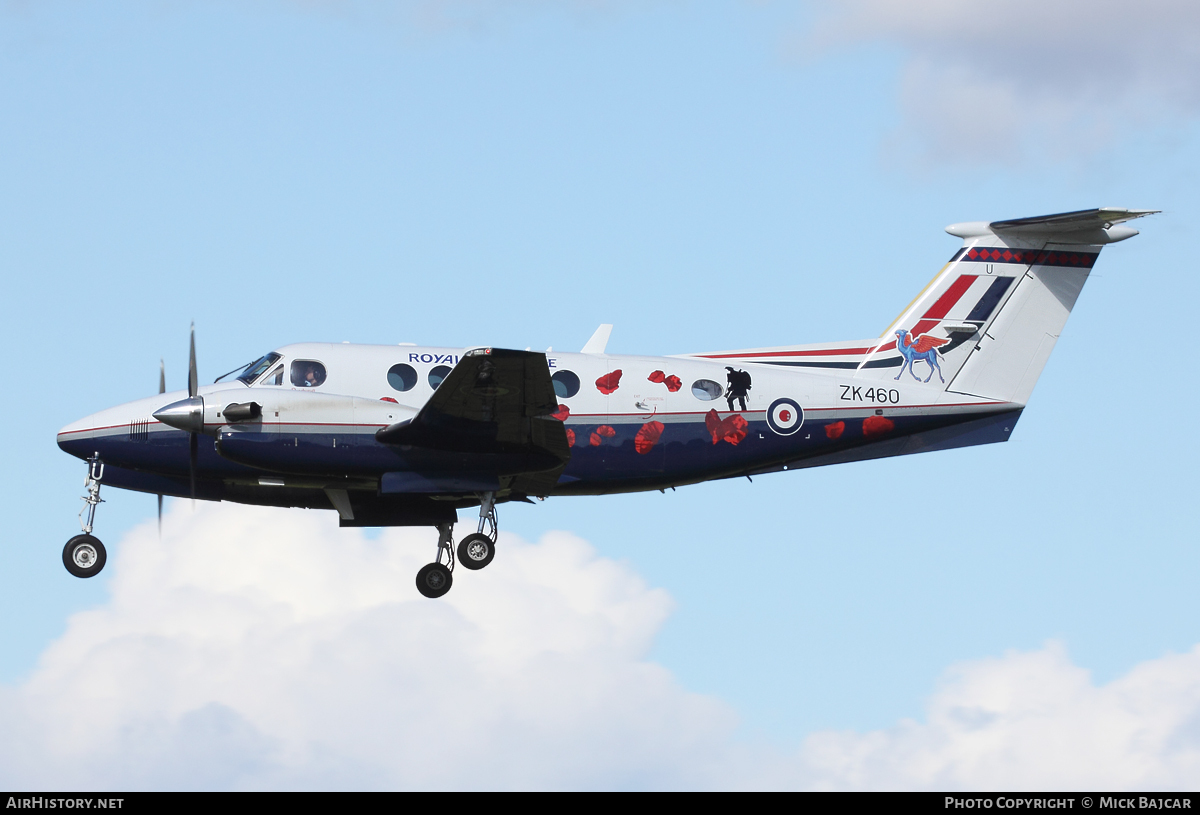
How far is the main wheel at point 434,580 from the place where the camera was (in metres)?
23.4

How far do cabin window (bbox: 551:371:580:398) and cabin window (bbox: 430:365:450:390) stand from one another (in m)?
1.67

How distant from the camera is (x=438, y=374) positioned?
22.9m

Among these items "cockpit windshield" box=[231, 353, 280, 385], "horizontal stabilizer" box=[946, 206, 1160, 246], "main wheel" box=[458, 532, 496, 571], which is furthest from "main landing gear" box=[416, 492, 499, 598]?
"horizontal stabilizer" box=[946, 206, 1160, 246]

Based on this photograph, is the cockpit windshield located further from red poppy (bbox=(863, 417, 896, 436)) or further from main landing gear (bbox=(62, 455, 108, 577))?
red poppy (bbox=(863, 417, 896, 436))

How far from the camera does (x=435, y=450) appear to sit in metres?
22.4

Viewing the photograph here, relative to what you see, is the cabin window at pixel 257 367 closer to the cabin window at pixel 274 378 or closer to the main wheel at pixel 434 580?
the cabin window at pixel 274 378

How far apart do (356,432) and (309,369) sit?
1.34 m

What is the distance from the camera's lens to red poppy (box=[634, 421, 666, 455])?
23266 millimetres

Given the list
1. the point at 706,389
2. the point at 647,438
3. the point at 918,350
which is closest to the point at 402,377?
the point at 647,438

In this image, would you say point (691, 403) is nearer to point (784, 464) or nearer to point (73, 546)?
point (784, 464)

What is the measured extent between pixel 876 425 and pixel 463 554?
7.01 m

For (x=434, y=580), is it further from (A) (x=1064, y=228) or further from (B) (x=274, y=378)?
(A) (x=1064, y=228)
